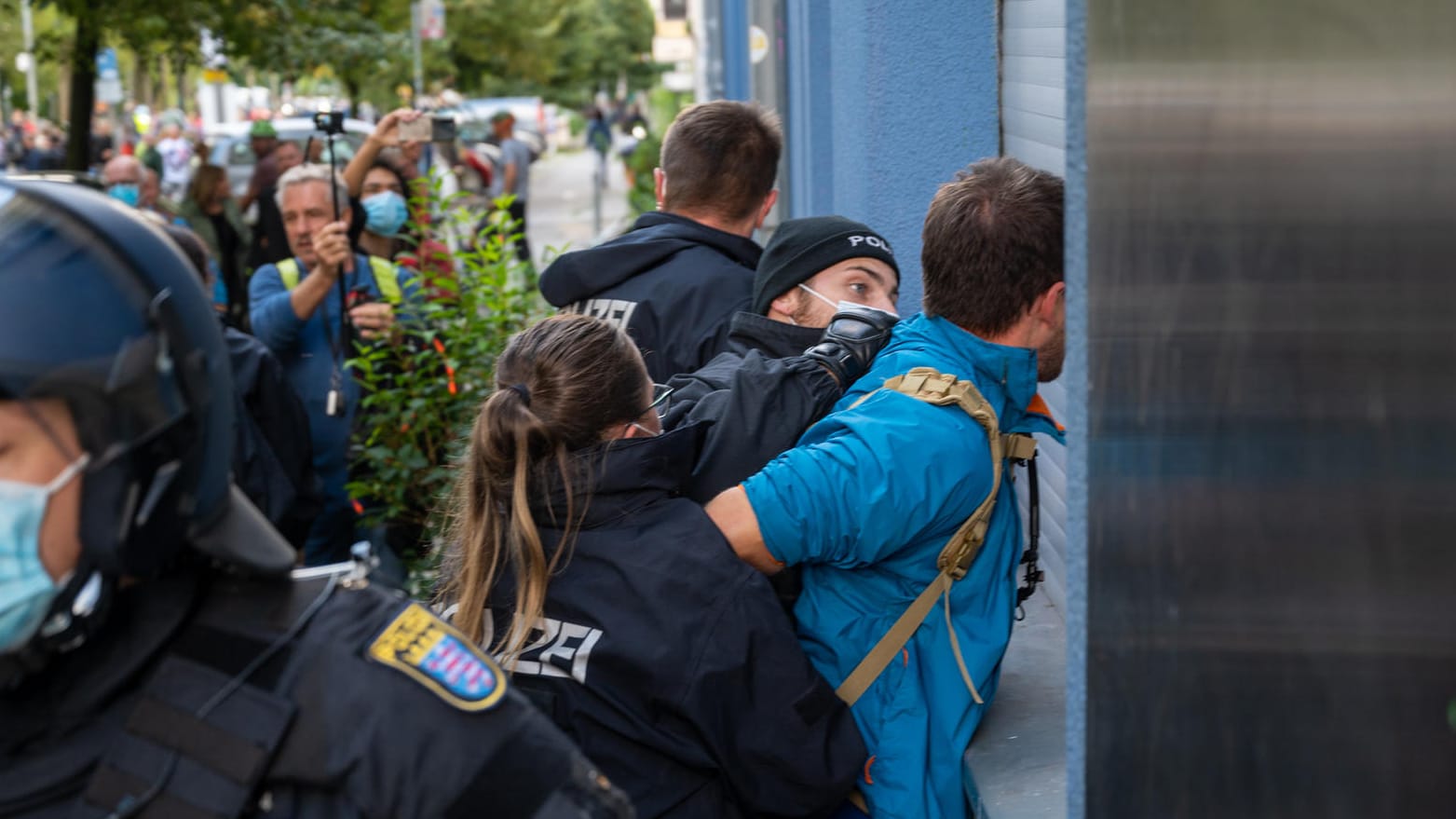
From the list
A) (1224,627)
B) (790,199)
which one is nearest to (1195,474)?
(1224,627)

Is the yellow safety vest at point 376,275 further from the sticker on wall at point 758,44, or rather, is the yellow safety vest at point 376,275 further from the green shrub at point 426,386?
the sticker on wall at point 758,44

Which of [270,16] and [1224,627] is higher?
[270,16]

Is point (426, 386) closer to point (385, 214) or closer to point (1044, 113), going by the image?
point (385, 214)

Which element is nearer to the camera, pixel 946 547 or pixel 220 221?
pixel 946 547

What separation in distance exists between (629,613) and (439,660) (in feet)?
3.10

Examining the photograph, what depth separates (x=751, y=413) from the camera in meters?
2.89

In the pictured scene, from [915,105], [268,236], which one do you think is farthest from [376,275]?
[915,105]

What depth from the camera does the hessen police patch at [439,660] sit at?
5.25ft

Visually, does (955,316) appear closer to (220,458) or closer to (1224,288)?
(1224,288)

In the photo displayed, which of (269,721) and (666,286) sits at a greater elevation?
(666,286)

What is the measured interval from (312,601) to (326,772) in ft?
0.68

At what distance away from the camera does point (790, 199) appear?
392 inches

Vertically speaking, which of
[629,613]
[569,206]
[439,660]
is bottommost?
[569,206]

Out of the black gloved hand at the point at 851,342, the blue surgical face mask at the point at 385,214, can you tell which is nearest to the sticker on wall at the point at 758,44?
the blue surgical face mask at the point at 385,214
